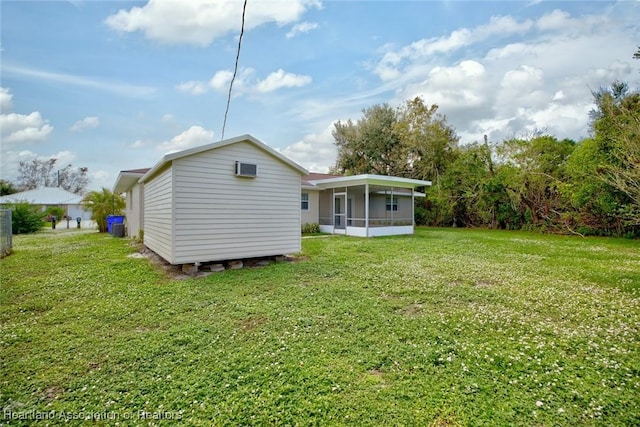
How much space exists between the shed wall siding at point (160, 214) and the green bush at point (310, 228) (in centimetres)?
752

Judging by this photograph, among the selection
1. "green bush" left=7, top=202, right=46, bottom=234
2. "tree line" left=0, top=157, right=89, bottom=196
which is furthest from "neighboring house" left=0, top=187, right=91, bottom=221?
"green bush" left=7, top=202, right=46, bottom=234

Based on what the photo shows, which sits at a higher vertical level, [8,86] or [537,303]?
[8,86]

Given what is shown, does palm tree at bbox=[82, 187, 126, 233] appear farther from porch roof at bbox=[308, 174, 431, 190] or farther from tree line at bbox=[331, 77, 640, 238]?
tree line at bbox=[331, 77, 640, 238]

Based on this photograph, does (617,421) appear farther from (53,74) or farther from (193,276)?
(53,74)

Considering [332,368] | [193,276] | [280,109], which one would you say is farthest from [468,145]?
[332,368]

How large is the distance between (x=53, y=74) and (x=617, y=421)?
12.9m

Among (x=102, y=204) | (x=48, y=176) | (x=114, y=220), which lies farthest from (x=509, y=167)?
(x=48, y=176)

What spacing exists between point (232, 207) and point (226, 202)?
18 centimetres

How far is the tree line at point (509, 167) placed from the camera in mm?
11516

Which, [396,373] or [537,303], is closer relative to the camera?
[396,373]

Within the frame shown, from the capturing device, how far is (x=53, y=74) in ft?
28.3

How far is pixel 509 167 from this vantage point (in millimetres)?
17312

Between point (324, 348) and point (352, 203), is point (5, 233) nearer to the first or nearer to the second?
point (324, 348)

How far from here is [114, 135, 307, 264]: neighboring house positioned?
6602 millimetres
